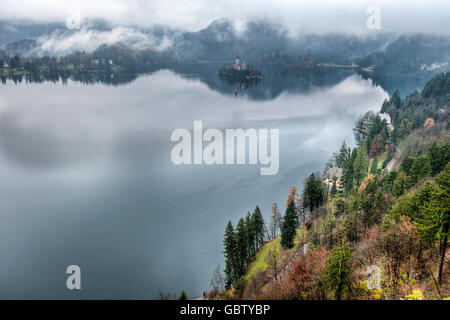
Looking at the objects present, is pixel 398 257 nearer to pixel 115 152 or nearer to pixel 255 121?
pixel 115 152

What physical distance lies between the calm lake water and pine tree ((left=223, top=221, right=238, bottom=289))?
11.0 ft

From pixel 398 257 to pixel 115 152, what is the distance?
55491 mm

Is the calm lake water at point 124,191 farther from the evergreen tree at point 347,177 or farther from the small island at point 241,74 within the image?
the small island at point 241,74

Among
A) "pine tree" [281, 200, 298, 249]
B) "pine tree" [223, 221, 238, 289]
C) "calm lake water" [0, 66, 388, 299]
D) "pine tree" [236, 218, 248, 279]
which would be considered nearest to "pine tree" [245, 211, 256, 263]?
"pine tree" [236, 218, 248, 279]

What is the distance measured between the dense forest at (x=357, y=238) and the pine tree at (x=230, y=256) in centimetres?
10

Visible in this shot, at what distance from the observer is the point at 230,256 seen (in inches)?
1229

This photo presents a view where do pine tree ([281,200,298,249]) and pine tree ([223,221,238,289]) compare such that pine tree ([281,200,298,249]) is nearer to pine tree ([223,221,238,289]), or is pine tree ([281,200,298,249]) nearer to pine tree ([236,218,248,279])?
pine tree ([236,218,248,279])

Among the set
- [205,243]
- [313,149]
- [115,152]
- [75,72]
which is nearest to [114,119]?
[115,152]

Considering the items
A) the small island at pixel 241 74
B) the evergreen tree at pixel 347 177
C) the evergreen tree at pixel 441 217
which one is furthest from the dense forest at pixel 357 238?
the small island at pixel 241 74

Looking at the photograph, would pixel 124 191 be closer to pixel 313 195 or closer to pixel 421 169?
pixel 313 195

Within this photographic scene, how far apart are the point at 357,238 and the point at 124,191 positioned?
33574 millimetres

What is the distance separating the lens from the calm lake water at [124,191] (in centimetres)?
3328

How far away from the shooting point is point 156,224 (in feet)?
136
